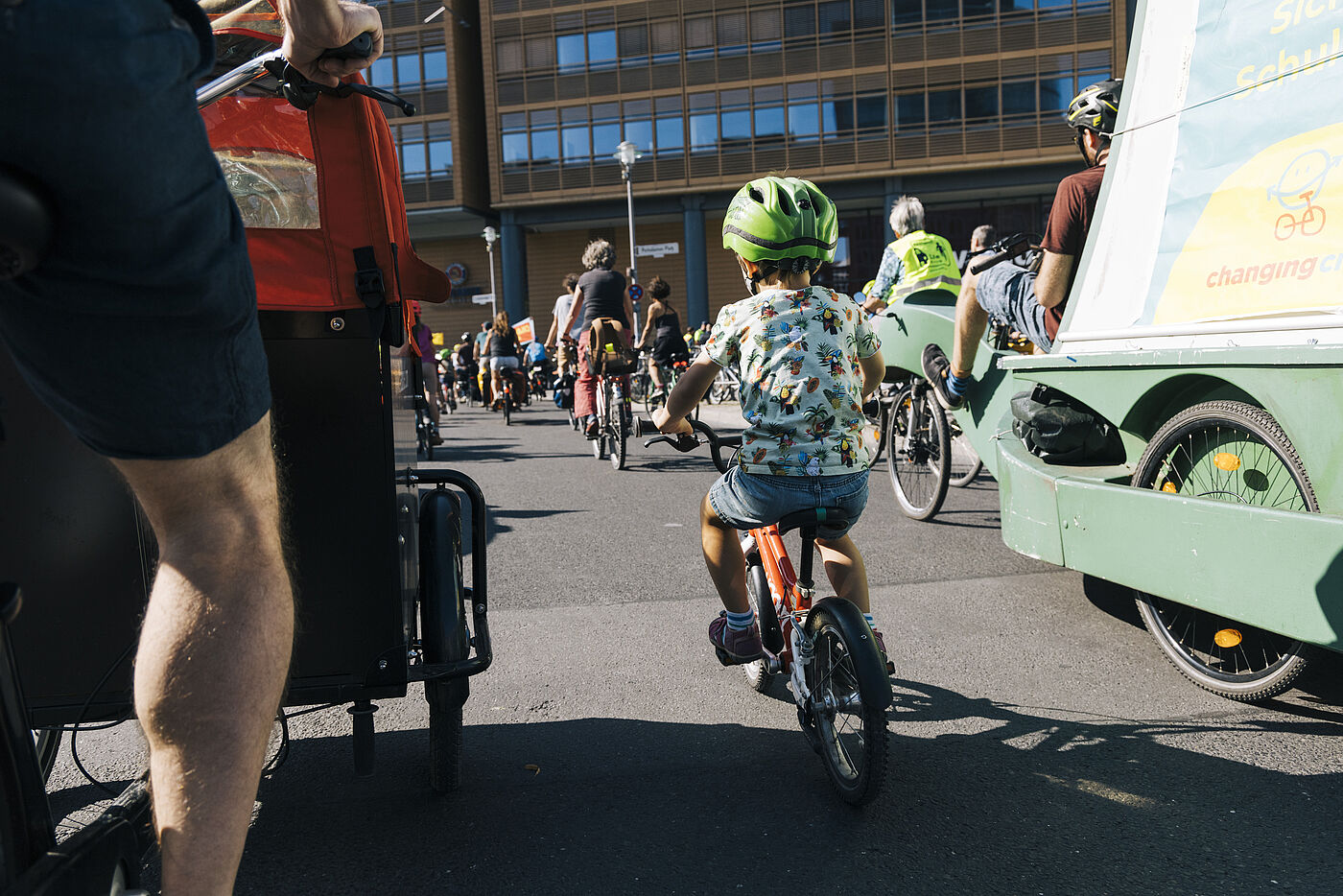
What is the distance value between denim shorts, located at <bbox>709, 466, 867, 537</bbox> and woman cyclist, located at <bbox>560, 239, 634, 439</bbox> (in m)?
8.00

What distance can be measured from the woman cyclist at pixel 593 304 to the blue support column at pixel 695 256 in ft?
99.5

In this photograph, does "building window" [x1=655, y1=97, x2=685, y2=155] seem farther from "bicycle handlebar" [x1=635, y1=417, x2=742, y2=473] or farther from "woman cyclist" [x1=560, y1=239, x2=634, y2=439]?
"bicycle handlebar" [x1=635, y1=417, x2=742, y2=473]

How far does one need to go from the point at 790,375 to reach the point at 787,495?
34 cm

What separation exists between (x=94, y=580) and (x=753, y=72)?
4078 centimetres

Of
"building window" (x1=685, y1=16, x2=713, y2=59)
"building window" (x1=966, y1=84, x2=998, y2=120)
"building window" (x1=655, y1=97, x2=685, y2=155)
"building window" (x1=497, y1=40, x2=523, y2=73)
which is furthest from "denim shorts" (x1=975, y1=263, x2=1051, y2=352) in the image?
"building window" (x1=497, y1=40, x2=523, y2=73)

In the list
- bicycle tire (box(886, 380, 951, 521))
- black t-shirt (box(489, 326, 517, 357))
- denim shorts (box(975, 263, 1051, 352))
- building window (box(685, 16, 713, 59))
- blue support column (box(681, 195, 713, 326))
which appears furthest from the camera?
blue support column (box(681, 195, 713, 326))

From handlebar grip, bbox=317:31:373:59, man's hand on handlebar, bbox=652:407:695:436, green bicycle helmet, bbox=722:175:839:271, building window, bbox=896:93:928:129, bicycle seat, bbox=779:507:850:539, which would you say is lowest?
bicycle seat, bbox=779:507:850:539

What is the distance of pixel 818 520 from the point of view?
114 inches

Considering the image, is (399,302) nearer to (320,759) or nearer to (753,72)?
(320,759)

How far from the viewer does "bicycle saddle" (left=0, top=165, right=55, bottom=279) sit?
1.19 m

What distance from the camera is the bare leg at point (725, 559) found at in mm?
3365

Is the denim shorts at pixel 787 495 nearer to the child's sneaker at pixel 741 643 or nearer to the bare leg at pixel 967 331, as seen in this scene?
the child's sneaker at pixel 741 643

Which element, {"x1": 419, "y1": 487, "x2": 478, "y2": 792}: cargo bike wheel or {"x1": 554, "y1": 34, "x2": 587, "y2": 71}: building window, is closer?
{"x1": 419, "y1": 487, "x2": 478, "y2": 792}: cargo bike wheel

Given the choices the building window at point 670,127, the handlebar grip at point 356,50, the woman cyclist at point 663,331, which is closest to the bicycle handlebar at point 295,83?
the handlebar grip at point 356,50
